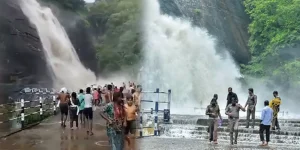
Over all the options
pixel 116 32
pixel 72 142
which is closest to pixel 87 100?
pixel 72 142

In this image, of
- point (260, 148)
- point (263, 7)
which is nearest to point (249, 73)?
point (263, 7)

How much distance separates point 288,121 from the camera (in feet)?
65.2

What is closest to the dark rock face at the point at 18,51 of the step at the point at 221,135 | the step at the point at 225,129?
the step at the point at 225,129

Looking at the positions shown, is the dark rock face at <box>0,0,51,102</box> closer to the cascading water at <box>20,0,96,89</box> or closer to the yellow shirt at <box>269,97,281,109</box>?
the cascading water at <box>20,0,96,89</box>

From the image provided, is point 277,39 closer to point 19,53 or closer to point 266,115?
point 266,115

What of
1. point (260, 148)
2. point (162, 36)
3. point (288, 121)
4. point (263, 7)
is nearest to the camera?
point (260, 148)

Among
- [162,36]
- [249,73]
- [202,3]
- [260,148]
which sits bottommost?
[260,148]

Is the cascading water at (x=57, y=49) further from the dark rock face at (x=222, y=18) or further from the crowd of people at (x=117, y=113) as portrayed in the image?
the crowd of people at (x=117, y=113)

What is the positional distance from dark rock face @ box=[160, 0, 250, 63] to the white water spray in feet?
8.94

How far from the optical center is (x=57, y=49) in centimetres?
4441

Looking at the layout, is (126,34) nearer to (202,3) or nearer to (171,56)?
(202,3)

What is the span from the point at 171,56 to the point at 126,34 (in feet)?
48.9

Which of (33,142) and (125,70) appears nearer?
(33,142)

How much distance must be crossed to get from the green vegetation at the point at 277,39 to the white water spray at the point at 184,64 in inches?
119
